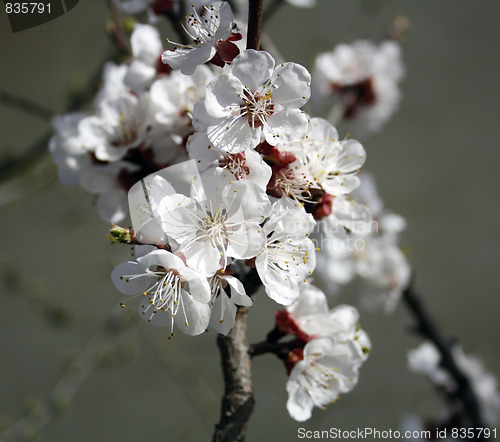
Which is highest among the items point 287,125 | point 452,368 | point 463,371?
point 287,125

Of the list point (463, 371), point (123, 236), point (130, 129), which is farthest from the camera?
point (463, 371)

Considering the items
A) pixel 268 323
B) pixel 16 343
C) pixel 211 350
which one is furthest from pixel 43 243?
pixel 268 323

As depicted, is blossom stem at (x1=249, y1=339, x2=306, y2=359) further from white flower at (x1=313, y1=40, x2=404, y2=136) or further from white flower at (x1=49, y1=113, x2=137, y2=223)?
white flower at (x1=313, y1=40, x2=404, y2=136)

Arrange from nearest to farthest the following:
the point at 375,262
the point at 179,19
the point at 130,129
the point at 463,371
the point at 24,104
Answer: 1. the point at 130,129
2. the point at 179,19
3. the point at 24,104
4. the point at 463,371
5. the point at 375,262

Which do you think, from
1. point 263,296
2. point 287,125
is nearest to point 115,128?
point 287,125

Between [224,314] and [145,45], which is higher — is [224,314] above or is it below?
below

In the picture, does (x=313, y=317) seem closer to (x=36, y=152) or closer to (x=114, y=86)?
(x=114, y=86)

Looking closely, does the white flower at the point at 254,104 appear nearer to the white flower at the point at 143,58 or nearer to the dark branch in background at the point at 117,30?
the white flower at the point at 143,58

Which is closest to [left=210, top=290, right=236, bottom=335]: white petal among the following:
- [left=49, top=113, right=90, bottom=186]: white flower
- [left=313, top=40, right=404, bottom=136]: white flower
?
A: [left=49, top=113, right=90, bottom=186]: white flower

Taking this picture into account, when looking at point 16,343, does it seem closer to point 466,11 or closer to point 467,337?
point 467,337
